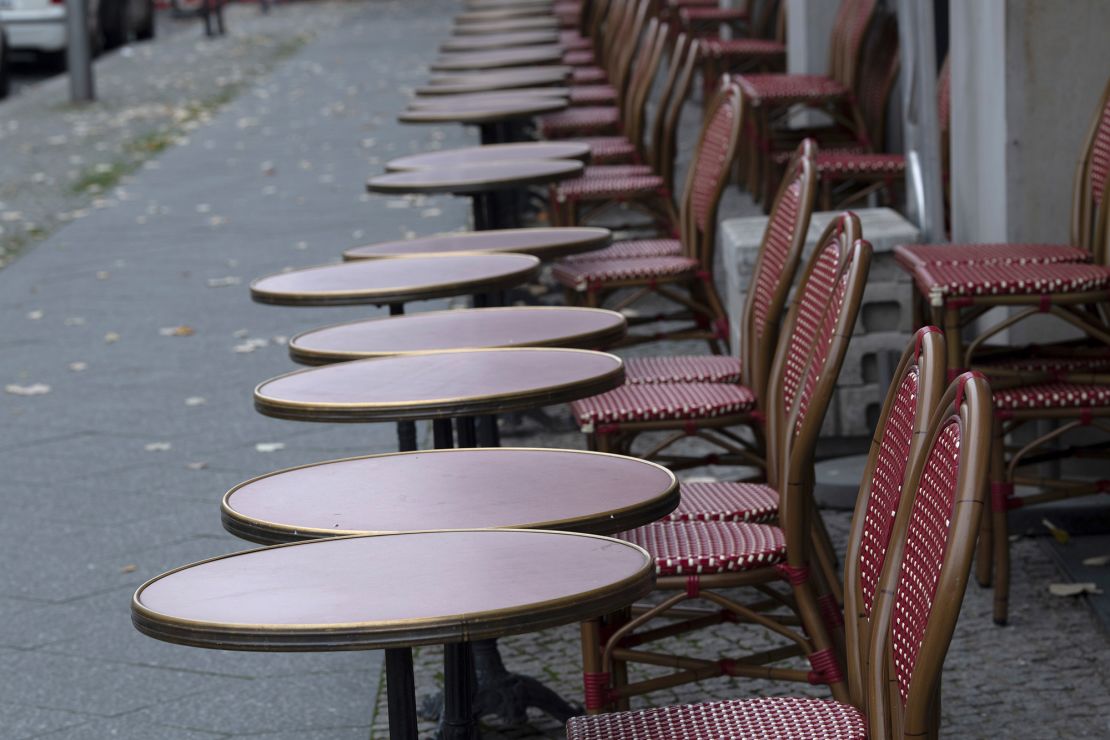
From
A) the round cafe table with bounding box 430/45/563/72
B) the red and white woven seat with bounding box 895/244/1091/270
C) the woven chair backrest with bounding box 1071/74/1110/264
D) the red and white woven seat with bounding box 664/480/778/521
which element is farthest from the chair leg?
the round cafe table with bounding box 430/45/563/72

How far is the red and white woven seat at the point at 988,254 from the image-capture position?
12.9 ft

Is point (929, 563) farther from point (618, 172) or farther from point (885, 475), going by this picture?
point (618, 172)

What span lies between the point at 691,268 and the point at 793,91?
240cm

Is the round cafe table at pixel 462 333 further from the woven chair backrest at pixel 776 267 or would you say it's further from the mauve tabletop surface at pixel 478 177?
the mauve tabletop surface at pixel 478 177

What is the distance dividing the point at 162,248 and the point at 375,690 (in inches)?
215

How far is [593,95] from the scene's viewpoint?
863cm

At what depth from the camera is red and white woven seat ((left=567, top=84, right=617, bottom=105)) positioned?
8469 millimetres

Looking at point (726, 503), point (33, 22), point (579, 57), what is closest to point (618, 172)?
point (726, 503)

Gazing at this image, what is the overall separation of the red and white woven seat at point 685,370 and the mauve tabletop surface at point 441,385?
0.81 meters

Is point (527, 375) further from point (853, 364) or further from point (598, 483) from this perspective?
point (853, 364)

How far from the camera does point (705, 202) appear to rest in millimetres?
4789

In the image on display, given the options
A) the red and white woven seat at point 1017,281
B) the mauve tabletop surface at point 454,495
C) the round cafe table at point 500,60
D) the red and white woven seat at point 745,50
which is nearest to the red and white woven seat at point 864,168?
the red and white woven seat at point 1017,281

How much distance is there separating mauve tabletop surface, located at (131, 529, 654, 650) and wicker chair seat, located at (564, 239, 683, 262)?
3223 millimetres

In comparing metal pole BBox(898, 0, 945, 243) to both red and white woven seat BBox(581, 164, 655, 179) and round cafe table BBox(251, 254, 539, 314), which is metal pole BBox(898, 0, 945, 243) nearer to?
round cafe table BBox(251, 254, 539, 314)
